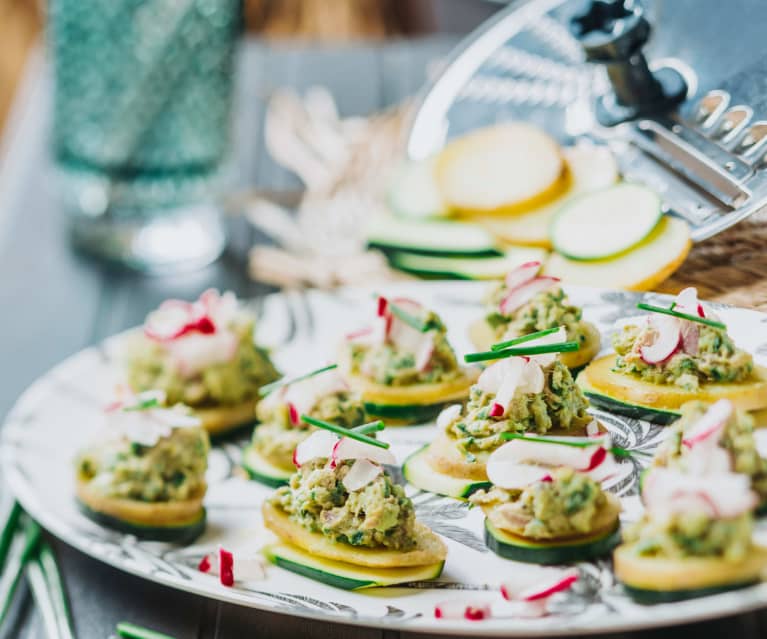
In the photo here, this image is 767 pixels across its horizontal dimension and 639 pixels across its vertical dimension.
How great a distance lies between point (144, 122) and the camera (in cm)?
331

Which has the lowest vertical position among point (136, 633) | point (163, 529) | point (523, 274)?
point (136, 633)

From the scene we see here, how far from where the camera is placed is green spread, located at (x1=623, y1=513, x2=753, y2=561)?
1.41 metres

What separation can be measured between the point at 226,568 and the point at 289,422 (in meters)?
0.39

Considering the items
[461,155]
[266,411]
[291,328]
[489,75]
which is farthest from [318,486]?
[489,75]

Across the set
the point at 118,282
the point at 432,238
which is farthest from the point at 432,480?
the point at 118,282

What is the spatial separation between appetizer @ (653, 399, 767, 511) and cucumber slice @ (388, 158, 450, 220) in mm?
1248

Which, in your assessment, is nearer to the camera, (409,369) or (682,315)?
(682,315)

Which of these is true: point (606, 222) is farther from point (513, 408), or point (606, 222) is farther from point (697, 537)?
point (697, 537)

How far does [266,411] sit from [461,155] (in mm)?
858

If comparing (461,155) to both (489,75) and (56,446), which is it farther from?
(56,446)

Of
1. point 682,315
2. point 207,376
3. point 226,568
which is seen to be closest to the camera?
point 682,315

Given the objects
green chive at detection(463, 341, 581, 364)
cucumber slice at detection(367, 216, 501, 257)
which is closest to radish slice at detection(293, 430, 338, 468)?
green chive at detection(463, 341, 581, 364)

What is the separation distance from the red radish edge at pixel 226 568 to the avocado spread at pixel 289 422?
314mm

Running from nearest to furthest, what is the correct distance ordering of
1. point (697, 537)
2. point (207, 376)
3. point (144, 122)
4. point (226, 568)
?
point (697, 537), point (226, 568), point (207, 376), point (144, 122)
